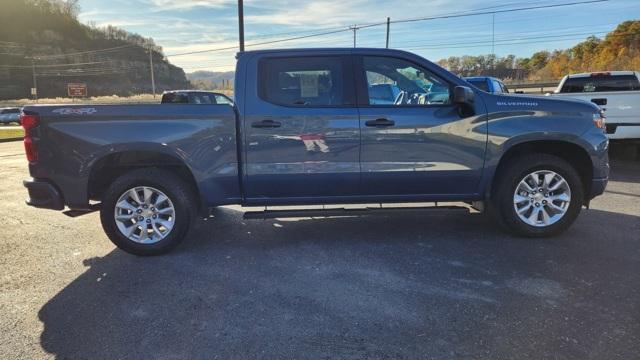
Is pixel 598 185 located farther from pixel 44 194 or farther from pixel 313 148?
pixel 44 194

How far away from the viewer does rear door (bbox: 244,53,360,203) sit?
4645 millimetres

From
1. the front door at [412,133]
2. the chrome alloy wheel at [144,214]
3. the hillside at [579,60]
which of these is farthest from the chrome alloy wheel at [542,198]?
the hillside at [579,60]

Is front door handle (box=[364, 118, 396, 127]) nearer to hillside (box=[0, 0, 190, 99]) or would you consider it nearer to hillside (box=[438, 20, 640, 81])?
hillside (box=[438, 20, 640, 81])

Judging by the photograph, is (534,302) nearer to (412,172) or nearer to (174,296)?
(412,172)

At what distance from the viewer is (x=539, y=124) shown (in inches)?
189

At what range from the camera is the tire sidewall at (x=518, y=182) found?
4.93 metres

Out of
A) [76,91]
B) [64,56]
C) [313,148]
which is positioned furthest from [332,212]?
[64,56]

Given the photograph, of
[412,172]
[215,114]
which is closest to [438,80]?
[412,172]

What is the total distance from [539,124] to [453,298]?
2.24 m

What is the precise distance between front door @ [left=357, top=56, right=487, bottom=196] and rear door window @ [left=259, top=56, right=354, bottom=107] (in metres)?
0.22

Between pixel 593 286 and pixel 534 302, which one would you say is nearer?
pixel 534 302

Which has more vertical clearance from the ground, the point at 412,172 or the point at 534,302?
the point at 412,172

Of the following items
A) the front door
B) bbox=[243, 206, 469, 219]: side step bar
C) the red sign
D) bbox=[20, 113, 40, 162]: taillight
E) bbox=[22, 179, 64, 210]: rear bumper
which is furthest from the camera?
the red sign

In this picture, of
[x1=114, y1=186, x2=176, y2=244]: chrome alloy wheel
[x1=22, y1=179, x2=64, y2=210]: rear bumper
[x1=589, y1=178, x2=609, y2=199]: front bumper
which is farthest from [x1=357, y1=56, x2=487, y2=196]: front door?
[x1=22, y1=179, x2=64, y2=210]: rear bumper
